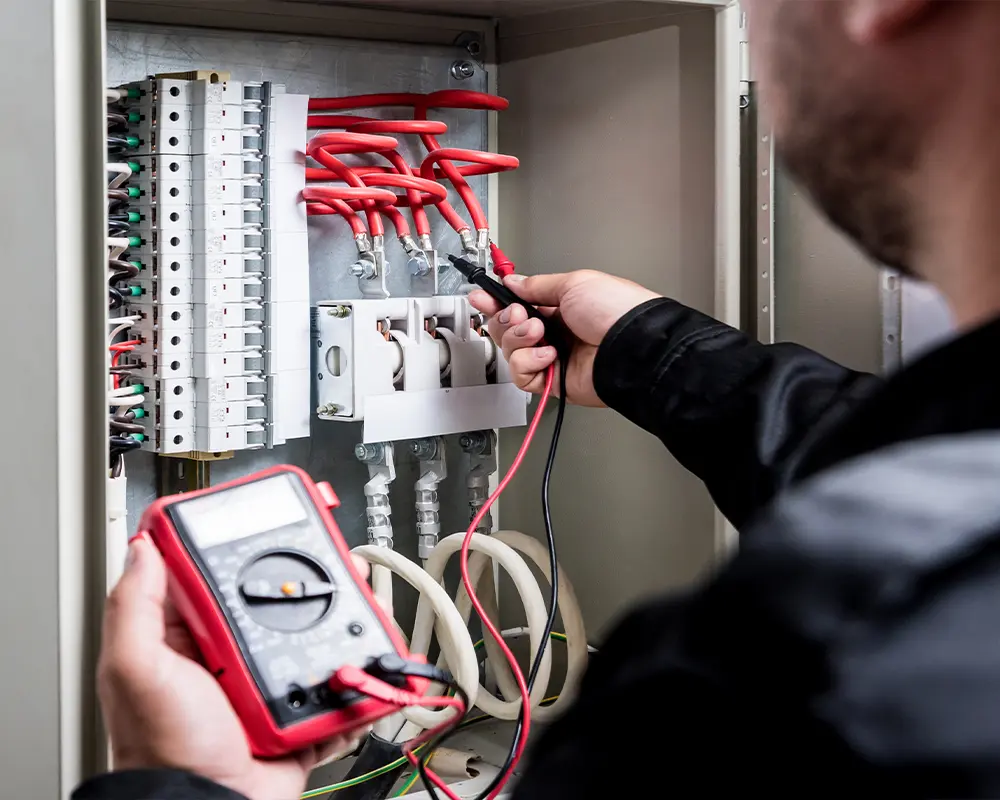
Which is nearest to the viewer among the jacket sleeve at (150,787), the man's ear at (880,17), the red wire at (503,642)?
the man's ear at (880,17)

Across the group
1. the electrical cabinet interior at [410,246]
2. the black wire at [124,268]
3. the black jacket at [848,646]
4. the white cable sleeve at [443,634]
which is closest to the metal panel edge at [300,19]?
the electrical cabinet interior at [410,246]

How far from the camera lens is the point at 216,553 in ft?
2.51

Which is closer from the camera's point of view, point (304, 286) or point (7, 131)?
point (7, 131)

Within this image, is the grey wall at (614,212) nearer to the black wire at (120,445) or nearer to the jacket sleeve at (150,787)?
the black wire at (120,445)

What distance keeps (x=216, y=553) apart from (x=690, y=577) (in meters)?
0.61

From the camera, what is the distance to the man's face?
1.34 feet

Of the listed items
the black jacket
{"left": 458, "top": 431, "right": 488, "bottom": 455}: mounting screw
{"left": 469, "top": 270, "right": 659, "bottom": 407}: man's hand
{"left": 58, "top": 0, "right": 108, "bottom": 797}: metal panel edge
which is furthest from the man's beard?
{"left": 458, "top": 431, "right": 488, "bottom": 455}: mounting screw

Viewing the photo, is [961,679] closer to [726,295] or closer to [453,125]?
[726,295]

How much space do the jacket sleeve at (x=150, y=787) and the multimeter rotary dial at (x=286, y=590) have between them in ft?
0.52

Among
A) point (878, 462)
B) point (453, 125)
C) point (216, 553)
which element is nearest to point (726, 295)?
point (453, 125)

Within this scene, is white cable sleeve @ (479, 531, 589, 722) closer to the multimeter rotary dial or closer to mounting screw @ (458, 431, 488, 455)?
mounting screw @ (458, 431, 488, 455)

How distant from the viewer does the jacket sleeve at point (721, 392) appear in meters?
0.96

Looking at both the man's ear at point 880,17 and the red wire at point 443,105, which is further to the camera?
the red wire at point 443,105

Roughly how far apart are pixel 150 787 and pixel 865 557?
1.46 feet
